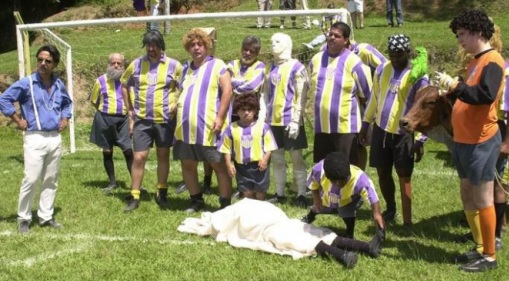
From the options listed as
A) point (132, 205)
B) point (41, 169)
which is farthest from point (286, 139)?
point (41, 169)

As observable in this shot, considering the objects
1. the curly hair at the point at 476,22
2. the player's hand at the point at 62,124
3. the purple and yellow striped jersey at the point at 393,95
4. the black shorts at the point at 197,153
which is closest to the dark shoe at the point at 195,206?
the black shorts at the point at 197,153

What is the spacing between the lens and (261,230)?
20.9 feet

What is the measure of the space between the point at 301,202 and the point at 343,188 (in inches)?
73.7

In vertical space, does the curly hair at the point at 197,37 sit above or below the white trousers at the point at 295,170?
above

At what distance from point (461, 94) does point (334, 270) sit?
1.77m

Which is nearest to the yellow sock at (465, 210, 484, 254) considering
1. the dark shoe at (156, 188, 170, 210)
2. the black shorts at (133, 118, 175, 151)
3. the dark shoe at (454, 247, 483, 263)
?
the dark shoe at (454, 247, 483, 263)

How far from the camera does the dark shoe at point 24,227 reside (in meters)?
7.09

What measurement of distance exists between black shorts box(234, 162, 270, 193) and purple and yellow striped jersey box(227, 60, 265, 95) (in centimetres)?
111

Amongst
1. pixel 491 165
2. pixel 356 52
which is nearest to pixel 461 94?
pixel 491 165

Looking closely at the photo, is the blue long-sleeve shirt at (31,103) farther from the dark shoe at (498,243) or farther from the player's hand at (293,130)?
the dark shoe at (498,243)

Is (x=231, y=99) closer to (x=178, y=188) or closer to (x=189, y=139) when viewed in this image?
(x=189, y=139)

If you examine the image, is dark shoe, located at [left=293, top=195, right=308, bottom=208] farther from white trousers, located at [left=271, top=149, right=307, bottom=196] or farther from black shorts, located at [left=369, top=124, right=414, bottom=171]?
black shorts, located at [left=369, top=124, right=414, bottom=171]

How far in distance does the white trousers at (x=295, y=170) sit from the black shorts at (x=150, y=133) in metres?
1.32

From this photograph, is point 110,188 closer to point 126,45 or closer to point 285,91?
point 285,91
